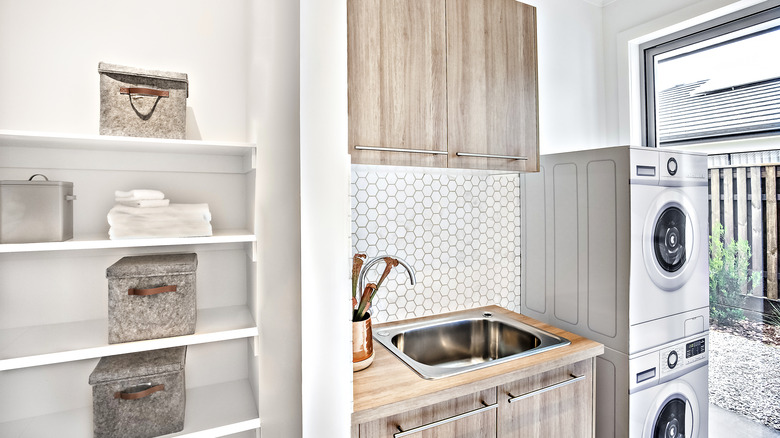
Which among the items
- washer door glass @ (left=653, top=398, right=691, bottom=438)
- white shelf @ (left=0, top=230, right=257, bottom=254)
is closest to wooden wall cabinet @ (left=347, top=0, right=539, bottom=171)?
white shelf @ (left=0, top=230, right=257, bottom=254)

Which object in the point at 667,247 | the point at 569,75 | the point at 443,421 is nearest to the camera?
the point at 443,421

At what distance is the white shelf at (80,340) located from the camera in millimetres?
1053

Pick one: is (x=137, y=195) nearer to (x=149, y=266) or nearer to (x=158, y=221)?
(x=158, y=221)

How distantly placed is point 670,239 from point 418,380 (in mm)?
1407

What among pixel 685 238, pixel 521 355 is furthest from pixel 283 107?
pixel 685 238

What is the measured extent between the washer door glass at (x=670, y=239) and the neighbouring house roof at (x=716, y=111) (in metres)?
0.61

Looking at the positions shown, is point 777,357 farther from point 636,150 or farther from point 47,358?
point 47,358

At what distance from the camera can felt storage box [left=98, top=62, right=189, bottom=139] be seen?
46.2 inches

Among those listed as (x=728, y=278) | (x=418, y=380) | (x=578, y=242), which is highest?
(x=578, y=242)

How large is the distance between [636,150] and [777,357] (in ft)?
4.26

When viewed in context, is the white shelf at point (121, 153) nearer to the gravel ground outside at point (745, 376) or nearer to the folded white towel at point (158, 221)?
the folded white towel at point (158, 221)

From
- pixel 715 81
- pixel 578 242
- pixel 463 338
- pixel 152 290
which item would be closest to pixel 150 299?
pixel 152 290

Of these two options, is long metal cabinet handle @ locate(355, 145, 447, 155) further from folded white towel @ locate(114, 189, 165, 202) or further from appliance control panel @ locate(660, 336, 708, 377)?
appliance control panel @ locate(660, 336, 708, 377)

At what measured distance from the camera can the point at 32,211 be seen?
1068 millimetres
